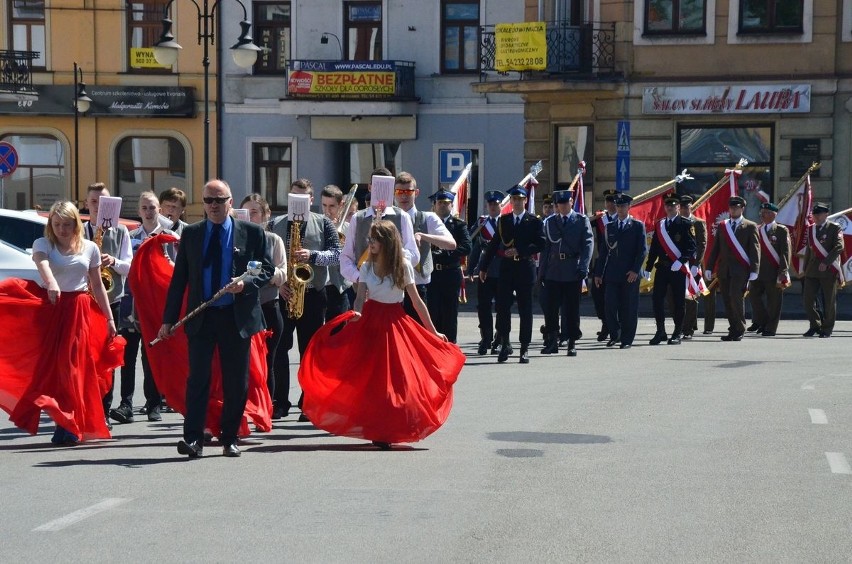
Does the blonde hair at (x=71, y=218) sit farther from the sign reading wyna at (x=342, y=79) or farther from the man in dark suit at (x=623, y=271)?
the sign reading wyna at (x=342, y=79)

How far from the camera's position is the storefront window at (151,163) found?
37.7 metres

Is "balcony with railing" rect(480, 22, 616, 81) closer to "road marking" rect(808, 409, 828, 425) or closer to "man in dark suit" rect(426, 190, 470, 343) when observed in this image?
"man in dark suit" rect(426, 190, 470, 343)

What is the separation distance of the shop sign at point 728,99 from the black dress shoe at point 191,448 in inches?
914

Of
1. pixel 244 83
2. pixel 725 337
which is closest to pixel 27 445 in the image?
pixel 725 337

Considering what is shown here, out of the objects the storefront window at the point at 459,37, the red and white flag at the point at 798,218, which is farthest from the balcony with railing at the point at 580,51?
the red and white flag at the point at 798,218

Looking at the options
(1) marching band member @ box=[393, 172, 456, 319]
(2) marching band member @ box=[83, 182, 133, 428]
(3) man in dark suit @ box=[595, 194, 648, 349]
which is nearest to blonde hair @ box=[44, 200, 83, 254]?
(2) marching band member @ box=[83, 182, 133, 428]

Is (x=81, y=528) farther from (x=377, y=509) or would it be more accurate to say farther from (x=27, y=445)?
(x=27, y=445)

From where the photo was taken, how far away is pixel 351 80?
35.5m

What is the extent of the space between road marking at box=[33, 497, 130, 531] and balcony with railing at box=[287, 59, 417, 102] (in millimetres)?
27973

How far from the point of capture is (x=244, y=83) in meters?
37.0

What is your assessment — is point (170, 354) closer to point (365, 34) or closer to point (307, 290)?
point (307, 290)

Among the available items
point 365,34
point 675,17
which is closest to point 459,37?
point 365,34

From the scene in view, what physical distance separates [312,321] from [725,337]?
388 inches

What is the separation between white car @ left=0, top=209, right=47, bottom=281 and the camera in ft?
56.3
